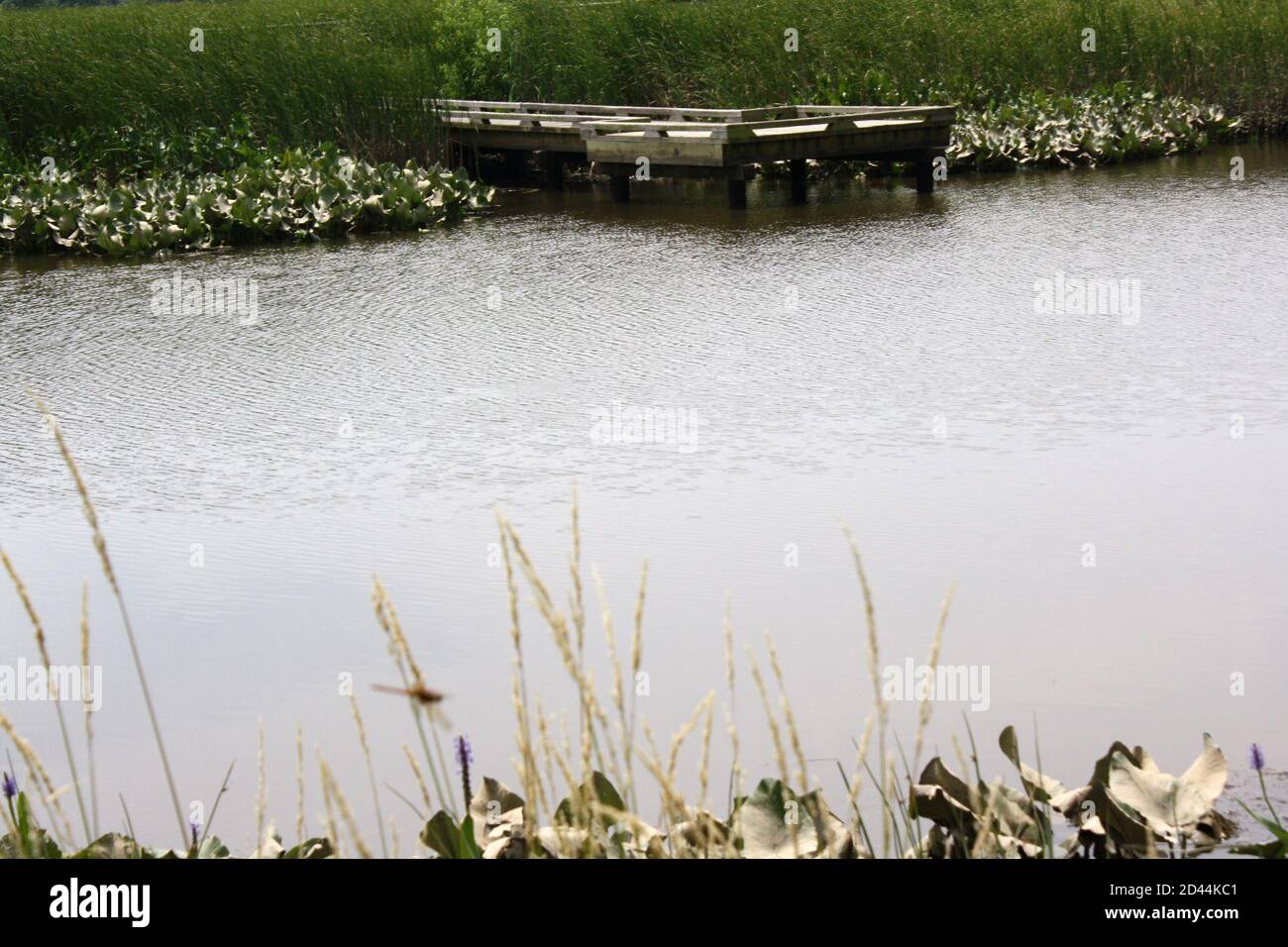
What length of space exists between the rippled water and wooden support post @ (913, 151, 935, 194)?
294cm

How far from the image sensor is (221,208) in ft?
38.0

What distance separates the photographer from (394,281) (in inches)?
368

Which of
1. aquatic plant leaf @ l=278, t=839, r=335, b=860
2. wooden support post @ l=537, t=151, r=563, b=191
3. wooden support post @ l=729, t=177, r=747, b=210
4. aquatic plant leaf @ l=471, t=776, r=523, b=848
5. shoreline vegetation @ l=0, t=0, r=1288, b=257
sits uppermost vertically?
shoreline vegetation @ l=0, t=0, r=1288, b=257

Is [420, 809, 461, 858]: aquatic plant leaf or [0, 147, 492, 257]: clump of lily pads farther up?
[0, 147, 492, 257]: clump of lily pads

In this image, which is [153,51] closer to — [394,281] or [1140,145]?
[394,281]

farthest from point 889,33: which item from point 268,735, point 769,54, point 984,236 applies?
point 268,735

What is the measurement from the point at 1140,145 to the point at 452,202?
593cm

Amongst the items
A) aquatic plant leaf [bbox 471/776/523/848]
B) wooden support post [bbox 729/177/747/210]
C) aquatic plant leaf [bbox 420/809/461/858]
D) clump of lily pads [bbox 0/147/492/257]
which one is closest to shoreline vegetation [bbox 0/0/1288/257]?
clump of lily pads [bbox 0/147/492/257]

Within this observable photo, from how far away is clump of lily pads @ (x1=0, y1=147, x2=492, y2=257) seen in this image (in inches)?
451

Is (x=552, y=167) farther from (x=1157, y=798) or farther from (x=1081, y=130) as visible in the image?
(x=1157, y=798)

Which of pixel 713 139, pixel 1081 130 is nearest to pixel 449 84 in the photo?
pixel 713 139

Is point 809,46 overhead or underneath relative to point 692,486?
overhead

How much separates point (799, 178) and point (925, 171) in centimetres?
103

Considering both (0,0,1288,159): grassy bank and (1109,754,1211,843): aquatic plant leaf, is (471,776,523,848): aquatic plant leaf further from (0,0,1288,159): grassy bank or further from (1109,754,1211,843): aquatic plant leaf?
(0,0,1288,159): grassy bank
